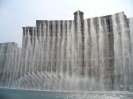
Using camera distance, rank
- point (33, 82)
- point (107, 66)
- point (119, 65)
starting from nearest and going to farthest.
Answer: point (33, 82), point (119, 65), point (107, 66)

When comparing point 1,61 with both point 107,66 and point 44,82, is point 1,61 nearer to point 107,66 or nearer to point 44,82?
point 44,82

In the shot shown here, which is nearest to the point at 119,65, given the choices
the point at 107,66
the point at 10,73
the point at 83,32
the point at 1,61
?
the point at 107,66

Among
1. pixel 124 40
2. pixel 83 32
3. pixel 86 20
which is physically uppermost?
pixel 86 20

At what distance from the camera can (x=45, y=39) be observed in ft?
143

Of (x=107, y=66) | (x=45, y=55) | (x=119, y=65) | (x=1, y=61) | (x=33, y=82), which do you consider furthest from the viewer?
(x=1, y=61)

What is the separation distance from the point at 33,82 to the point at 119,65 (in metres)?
18.8

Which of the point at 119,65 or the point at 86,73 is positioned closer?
the point at 119,65

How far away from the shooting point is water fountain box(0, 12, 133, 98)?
119 ft

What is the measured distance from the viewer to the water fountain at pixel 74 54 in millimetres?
36219

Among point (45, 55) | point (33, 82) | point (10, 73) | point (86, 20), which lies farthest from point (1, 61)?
point (86, 20)

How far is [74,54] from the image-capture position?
1628 inches

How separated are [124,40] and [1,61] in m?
36.6

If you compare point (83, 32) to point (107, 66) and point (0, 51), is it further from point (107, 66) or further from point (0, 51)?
point (0, 51)

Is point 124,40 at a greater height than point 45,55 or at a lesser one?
greater
